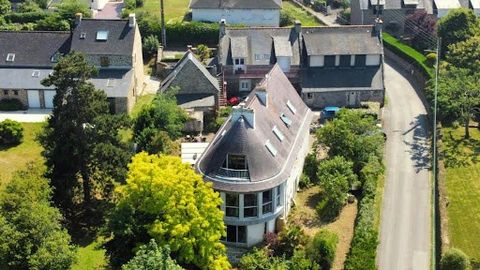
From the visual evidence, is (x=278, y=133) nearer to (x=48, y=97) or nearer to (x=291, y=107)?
(x=291, y=107)

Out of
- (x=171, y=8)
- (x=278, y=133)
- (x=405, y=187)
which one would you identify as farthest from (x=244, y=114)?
(x=171, y=8)

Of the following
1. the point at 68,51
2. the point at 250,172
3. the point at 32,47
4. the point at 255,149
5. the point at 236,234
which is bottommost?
the point at 236,234

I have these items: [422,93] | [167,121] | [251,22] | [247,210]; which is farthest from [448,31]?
Answer: [247,210]

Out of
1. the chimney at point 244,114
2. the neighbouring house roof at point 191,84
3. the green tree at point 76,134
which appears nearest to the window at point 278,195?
the chimney at point 244,114

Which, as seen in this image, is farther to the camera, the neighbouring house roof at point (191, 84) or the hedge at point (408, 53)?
the hedge at point (408, 53)

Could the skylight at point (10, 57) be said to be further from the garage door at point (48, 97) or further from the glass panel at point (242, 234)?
the glass panel at point (242, 234)

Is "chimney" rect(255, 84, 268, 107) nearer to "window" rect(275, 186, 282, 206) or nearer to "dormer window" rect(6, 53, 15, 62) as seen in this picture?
"window" rect(275, 186, 282, 206)

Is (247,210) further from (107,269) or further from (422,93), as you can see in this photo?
(422,93)
